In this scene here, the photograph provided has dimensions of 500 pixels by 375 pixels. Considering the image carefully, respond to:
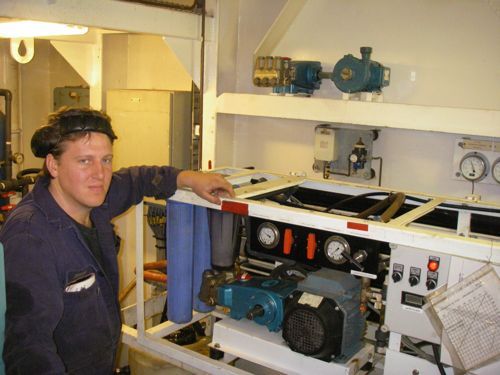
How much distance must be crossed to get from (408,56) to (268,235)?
3.55 ft

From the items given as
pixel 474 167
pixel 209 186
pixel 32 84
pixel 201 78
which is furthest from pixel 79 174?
pixel 32 84

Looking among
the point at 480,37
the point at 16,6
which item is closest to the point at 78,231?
the point at 16,6

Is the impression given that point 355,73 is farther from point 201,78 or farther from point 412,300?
point 412,300

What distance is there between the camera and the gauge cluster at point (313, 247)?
185cm

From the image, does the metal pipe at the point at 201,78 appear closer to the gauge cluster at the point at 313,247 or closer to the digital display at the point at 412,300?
the gauge cluster at the point at 313,247

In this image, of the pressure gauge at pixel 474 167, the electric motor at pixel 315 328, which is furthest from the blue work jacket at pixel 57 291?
the pressure gauge at pixel 474 167

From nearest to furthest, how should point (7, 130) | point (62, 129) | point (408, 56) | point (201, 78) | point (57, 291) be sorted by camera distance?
point (57, 291) → point (62, 129) → point (408, 56) → point (201, 78) → point (7, 130)

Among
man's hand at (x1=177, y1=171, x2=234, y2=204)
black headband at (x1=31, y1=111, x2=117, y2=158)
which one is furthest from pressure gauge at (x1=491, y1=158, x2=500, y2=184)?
black headband at (x1=31, y1=111, x2=117, y2=158)

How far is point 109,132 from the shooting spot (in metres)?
1.70

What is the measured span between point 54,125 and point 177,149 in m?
1.49

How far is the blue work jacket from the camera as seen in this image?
50.9 inches

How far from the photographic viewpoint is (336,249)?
188 cm

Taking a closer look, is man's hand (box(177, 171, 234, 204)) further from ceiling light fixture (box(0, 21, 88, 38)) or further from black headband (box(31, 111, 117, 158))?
ceiling light fixture (box(0, 21, 88, 38))

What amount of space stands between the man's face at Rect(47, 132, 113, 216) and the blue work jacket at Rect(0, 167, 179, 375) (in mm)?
53
